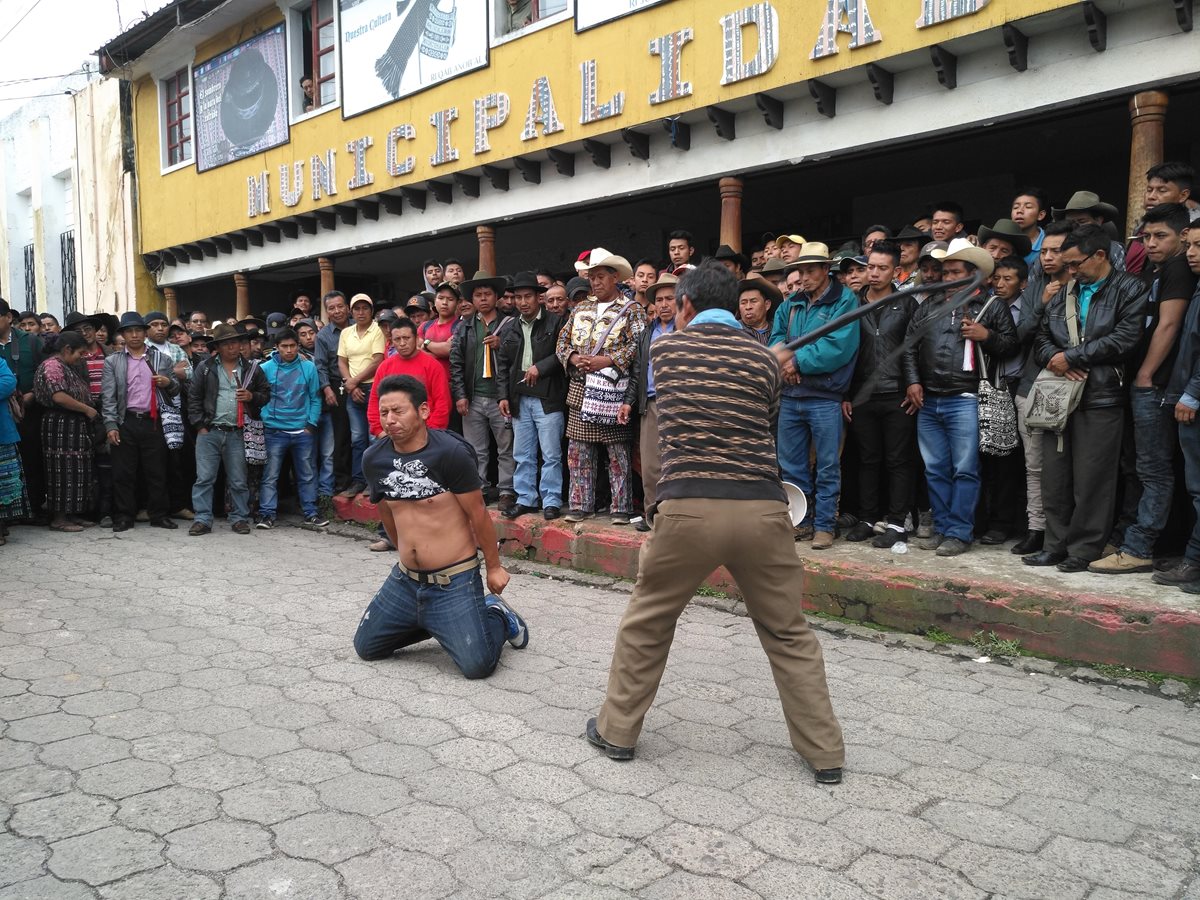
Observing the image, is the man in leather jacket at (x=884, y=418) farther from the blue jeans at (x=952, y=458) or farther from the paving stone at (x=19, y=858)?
the paving stone at (x=19, y=858)

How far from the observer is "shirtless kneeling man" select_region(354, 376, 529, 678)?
4781 millimetres

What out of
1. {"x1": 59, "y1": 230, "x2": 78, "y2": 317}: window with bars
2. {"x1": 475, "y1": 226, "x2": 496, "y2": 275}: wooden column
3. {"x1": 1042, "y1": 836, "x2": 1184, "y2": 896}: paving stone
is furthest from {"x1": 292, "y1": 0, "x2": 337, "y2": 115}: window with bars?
{"x1": 1042, "y1": 836, "x2": 1184, "y2": 896}: paving stone

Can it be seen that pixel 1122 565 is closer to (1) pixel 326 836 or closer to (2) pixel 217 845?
(1) pixel 326 836

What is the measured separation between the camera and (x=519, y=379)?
310 inches

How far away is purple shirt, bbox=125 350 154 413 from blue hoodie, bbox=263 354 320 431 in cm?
108

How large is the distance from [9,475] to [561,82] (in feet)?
24.1

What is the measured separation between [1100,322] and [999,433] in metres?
0.96

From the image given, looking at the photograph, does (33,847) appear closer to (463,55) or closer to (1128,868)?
(1128,868)

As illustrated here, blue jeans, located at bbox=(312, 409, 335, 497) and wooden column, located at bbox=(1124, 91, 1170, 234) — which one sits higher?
wooden column, located at bbox=(1124, 91, 1170, 234)

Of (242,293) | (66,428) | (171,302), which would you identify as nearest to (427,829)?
(66,428)

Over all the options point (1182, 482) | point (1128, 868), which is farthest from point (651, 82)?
point (1128, 868)

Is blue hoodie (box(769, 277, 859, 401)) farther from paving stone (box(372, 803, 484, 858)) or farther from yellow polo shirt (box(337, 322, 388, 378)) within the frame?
yellow polo shirt (box(337, 322, 388, 378))

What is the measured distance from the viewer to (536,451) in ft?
26.3

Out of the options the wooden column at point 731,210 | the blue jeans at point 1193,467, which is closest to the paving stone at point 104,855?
the blue jeans at point 1193,467
